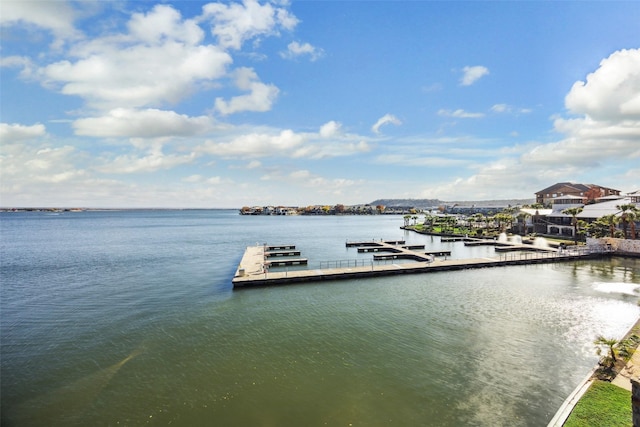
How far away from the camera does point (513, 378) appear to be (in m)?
15.8

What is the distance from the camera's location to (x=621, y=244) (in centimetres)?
4938

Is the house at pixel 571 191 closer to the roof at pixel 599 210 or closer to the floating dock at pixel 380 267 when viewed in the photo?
the roof at pixel 599 210

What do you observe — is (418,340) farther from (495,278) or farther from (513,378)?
(495,278)

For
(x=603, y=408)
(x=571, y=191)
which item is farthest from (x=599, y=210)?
(x=571, y=191)

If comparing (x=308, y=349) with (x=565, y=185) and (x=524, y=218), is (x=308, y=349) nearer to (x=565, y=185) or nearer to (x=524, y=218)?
(x=524, y=218)

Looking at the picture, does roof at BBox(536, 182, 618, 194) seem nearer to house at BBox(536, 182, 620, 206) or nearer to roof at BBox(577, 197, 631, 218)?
house at BBox(536, 182, 620, 206)

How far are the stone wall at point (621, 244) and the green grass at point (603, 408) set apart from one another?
47.5 meters

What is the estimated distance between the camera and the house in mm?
119531

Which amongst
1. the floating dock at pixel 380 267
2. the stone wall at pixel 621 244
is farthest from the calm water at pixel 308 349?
the stone wall at pixel 621 244

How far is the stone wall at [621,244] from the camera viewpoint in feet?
157

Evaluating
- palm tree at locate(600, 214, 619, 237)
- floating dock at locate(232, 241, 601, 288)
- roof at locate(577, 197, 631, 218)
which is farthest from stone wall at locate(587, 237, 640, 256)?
roof at locate(577, 197, 631, 218)

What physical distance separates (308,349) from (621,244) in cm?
5438

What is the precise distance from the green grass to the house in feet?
436

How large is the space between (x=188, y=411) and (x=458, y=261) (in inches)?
1478
